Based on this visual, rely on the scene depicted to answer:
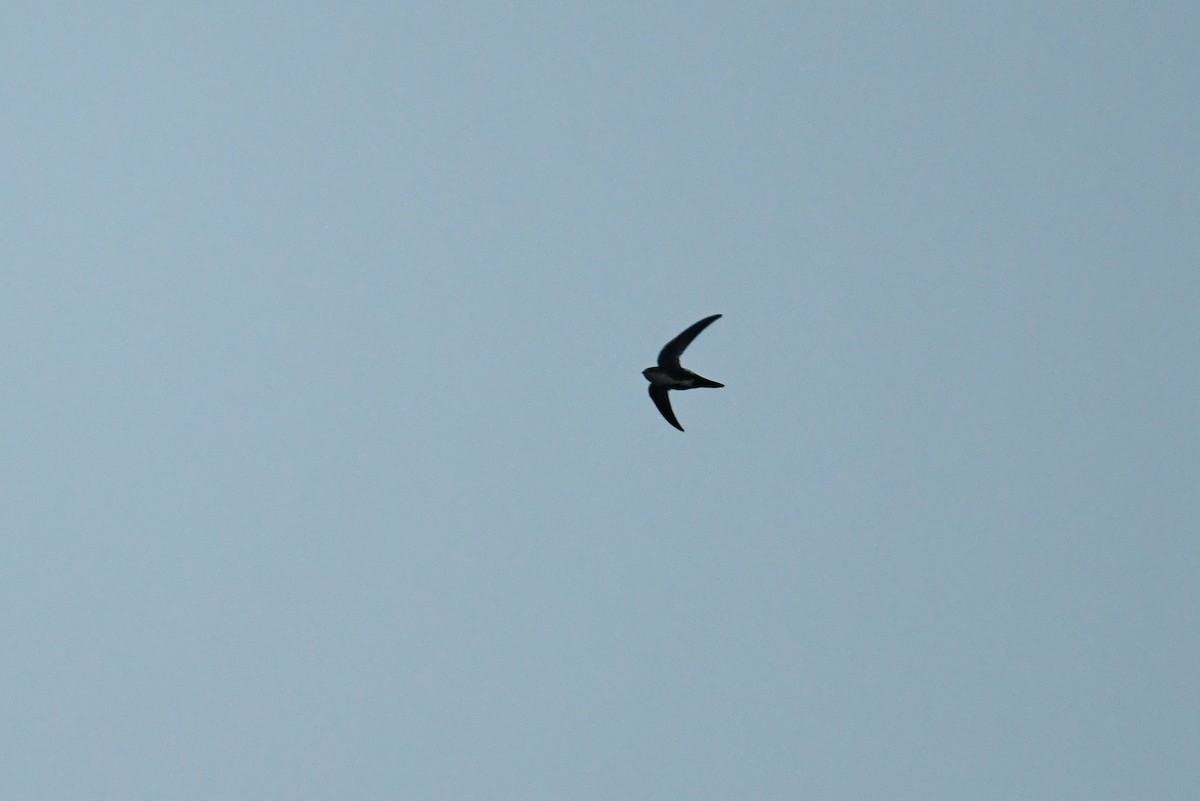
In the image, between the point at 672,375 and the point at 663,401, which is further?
the point at 663,401

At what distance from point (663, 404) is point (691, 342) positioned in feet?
10.9

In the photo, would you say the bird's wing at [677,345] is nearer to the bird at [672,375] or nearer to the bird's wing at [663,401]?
the bird at [672,375]

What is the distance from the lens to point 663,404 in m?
55.6

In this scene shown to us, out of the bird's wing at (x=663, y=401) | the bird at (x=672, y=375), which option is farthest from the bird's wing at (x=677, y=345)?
the bird's wing at (x=663, y=401)

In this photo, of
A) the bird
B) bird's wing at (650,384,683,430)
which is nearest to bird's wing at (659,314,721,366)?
the bird

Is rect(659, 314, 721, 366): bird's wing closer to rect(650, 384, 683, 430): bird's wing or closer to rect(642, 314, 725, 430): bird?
rect(642, 314, 725, 430): bird

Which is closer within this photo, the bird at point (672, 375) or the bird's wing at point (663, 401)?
the bird at point (672, 375)

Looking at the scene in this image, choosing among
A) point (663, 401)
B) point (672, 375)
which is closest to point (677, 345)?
point (672, 375)

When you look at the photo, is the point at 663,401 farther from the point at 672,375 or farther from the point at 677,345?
the point at 677,345

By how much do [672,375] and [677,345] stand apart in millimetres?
1675

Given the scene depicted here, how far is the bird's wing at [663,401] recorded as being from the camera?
182 feet

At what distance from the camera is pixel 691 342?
53.0 m

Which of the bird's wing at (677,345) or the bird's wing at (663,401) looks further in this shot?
the bird's wing at (663,401)

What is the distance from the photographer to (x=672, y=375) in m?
54.1
